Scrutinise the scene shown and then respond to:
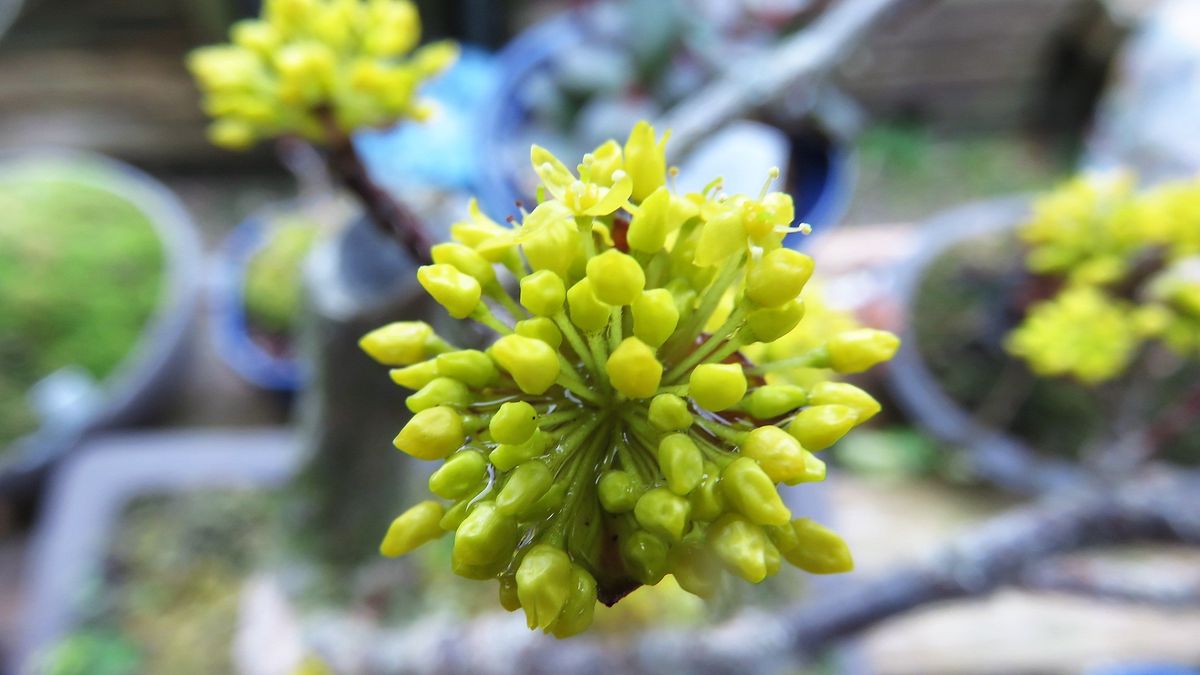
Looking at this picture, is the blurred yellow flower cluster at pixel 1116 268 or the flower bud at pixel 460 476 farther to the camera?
the blurred yellow flower cluster at pixel 1116 268

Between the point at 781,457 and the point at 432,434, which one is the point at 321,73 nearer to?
the point at 432,434

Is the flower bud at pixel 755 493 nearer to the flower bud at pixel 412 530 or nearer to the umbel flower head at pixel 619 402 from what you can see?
the umbel flower head at pixel 619 402

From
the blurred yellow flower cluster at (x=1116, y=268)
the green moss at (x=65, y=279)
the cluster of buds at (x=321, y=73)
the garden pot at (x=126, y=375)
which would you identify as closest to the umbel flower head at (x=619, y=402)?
the cluster of buds at (x=321, y=73)

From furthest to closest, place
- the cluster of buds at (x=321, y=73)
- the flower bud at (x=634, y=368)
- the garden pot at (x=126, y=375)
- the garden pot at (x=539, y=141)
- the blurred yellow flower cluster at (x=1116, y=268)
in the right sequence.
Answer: the garden pot at (x=126, y=375) → the garden pot at (x=539, y=141) → the blurred yellow flower cluster at (x=1116, y=268) → the cluster of buds at (x=321, y=73) → the flower bud at (x=634, y=368)

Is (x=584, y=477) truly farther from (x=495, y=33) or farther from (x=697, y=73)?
(x=495, y=33)

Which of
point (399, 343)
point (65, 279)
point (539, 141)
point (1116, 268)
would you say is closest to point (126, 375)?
point (65, 279)

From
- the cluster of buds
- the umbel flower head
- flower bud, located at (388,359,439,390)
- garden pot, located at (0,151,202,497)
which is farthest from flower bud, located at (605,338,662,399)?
garden pot, located at (0,151,202,497)
